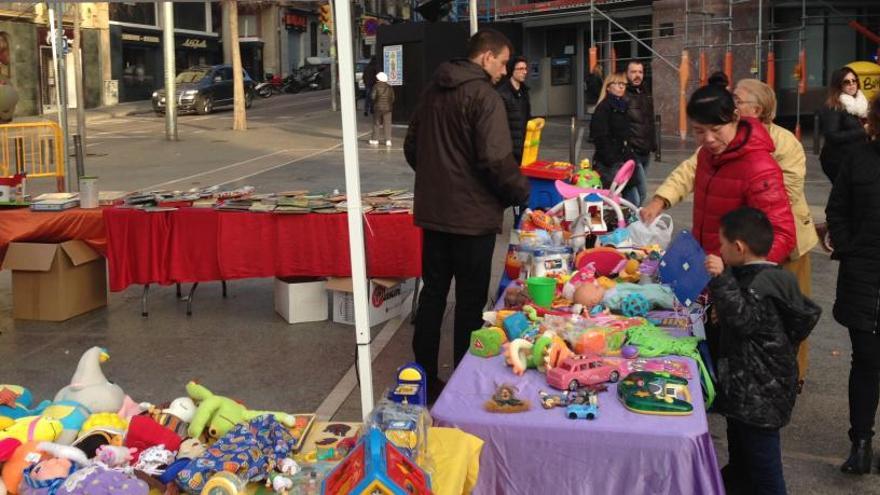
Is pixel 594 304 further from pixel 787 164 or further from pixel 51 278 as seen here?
pixel 51 278

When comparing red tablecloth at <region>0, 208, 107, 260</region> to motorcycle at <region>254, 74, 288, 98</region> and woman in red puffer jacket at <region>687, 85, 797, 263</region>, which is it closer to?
woman in red puffer jacket at <region>687, 85, 797, 263</region>

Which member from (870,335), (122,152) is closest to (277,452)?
(870,335)

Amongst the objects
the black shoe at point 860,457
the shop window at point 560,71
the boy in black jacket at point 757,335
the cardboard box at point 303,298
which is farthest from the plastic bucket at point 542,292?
the shop window at point 560,71

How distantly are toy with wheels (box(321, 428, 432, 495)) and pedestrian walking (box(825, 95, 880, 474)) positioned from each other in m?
2.30

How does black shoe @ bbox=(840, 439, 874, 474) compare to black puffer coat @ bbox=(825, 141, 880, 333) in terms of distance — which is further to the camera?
black shoe @ bbox=(840, 439, 874, 474)

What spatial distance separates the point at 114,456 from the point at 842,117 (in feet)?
A: 18.9

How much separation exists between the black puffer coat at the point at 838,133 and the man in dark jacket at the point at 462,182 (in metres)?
3.18

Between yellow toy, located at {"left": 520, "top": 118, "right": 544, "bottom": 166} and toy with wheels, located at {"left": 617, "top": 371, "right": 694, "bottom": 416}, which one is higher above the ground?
yellow toy, located at {"left": 520, "top": 118, "right": 544, "bottom": 166}

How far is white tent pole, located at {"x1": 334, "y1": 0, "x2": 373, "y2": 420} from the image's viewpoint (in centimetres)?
362

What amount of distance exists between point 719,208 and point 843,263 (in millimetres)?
587

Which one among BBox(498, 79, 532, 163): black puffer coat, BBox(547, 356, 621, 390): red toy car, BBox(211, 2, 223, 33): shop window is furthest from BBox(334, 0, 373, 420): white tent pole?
BBox(211, 2, 223, 33): shop window

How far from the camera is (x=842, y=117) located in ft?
22.9

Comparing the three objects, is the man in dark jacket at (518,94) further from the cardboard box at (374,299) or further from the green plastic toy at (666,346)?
the green plastic toy at (666,346)

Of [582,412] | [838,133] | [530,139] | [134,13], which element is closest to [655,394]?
[582,412]
